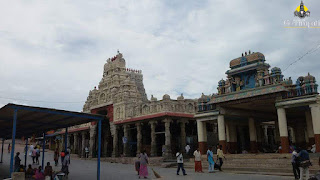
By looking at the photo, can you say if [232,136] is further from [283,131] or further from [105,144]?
[105,144]

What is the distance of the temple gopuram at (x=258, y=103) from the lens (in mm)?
16875

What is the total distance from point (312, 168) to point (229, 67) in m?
9.80

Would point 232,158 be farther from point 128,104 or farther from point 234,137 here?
point 128,104

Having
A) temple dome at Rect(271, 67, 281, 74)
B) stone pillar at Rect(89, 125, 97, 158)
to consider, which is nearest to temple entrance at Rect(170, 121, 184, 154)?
stone pillar at Rect(89, 125, 97, 158)

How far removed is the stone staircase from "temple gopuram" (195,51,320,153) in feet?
4.38

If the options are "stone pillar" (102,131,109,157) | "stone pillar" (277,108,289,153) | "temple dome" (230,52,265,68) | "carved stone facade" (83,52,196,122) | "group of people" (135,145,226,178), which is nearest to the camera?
"group of people" (135,145,226,178)

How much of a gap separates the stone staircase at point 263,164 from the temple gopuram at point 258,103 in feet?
4.38

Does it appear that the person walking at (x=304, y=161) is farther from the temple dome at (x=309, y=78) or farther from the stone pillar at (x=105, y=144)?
the stone pillar at (x=105, y=144)

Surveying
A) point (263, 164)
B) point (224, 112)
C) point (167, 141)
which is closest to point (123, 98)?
point (167, 141)

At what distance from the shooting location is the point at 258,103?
2000 centimetres

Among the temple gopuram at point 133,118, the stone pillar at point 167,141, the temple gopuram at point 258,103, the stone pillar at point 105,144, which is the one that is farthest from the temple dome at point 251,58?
the stone pillar at point 105,144

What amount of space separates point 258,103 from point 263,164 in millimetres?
5083

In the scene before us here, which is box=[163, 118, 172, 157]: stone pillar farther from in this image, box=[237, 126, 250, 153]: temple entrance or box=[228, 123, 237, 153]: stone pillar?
box=[237, 126, 250, 153]: temple entrance

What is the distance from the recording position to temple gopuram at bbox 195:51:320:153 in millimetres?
16875
